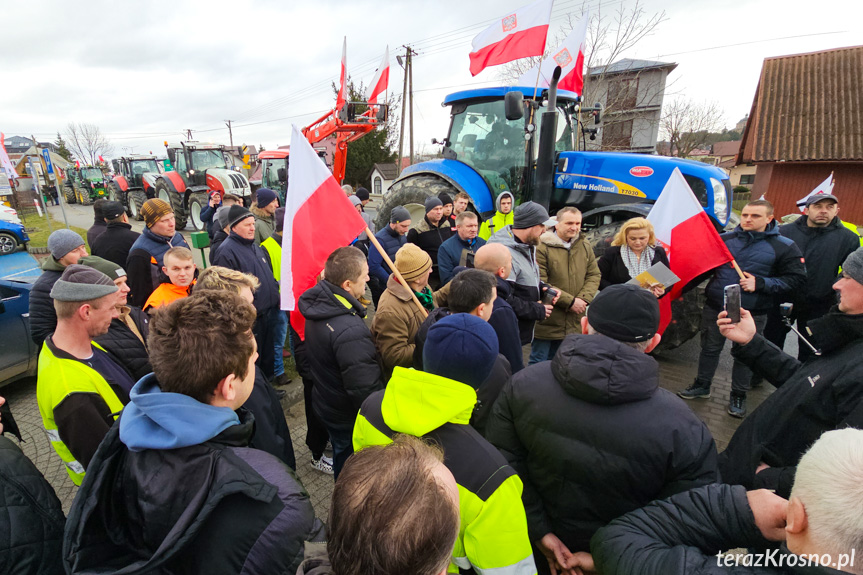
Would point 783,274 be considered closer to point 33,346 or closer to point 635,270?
point 635,270

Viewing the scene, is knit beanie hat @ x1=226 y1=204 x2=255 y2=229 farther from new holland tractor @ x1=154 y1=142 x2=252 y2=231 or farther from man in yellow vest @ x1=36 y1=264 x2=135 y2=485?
new holland tractor @ x1=154 y1=142 x2=252 y2=231

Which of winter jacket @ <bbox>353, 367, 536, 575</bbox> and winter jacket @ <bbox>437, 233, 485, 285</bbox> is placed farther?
winter jacket @ <bbox>437, 233, 485, 285</bbox>

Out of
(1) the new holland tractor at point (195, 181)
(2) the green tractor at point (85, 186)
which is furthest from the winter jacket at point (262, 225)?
(2) the green tractor at point (85, 186)

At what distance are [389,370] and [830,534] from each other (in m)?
2.03

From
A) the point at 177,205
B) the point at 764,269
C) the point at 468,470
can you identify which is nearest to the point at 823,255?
the point at 764,269

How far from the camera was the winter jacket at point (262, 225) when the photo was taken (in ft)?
15.9

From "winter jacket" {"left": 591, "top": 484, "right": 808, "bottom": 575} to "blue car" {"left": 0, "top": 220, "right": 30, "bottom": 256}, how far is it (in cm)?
1486

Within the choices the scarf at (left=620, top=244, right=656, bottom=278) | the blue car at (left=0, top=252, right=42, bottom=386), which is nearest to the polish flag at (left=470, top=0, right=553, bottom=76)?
the scarf at (left=620, top=244, right=656, bottom=278)

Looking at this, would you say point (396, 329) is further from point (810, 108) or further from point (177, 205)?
point (810, 108)

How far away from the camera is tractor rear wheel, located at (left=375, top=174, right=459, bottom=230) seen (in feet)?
19.9

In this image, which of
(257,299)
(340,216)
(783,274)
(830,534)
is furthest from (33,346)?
(783,274)

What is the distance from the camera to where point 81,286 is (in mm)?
1857

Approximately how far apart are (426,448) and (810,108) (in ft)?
73.0

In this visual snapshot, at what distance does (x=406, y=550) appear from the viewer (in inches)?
29.8
